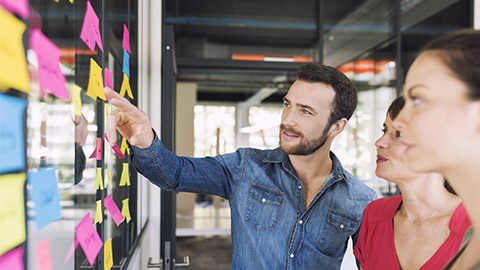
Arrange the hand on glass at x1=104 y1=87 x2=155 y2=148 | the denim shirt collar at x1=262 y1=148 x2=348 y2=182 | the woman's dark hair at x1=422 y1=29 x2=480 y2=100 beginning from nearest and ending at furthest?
the woman's dark hair at x1=422 y1=29 x2=480 y2=100
the hand on glass at x1=104 y1=87 x2=155 y2=148
the denim shirt collar at x1=262 y1=148 x2=348 y2=182

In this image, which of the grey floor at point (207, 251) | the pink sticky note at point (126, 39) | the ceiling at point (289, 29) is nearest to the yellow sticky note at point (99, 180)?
the pink sticky note at point (126, 39)

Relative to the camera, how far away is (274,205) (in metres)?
1.58

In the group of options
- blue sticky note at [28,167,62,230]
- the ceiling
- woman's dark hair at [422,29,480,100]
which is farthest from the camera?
the ceiling

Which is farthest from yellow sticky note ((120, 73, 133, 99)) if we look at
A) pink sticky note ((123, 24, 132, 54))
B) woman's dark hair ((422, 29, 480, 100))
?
woman's dark hair ((422, 29, 480, 100))

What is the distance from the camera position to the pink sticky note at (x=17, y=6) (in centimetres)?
59

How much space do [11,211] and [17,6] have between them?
0.32 m

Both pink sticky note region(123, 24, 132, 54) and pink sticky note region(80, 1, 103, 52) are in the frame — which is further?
pink sticky note region(123, 24, 132, 54)

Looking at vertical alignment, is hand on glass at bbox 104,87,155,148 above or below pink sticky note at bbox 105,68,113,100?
below

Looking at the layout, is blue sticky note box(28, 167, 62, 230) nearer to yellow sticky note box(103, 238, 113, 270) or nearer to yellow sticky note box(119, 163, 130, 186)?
yellow sticky note box(103, 238, 113, 270)

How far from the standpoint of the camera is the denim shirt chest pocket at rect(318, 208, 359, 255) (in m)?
1.54

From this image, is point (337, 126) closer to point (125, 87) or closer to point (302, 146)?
point (302, 146)

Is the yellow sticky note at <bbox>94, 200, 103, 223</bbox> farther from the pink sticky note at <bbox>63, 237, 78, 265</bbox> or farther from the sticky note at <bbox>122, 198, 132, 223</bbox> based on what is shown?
the sticky note at <bbox>122, 198, 132, 223</bbox>

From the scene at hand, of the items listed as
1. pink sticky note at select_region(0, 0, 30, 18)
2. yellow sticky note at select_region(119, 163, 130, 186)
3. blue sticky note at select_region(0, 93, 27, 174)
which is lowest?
yellow sticky note at select_region(119, 163, 130, 186)

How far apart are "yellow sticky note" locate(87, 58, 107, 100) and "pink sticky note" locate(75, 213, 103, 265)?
0.35m
